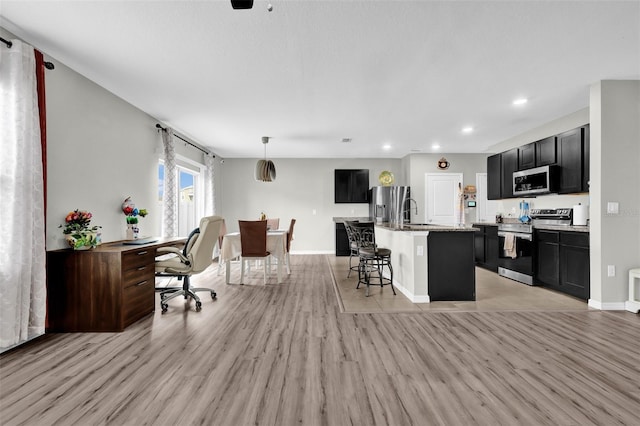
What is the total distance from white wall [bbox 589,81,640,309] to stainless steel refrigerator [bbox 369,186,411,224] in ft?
12.8

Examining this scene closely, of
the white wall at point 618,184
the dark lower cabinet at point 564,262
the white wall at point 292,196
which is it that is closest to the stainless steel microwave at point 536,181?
the dark lower cabinet at point 564,262

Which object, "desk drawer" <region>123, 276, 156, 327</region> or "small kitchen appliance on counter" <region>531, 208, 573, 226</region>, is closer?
"desk drawer" <region>123, 276, 156, 327</region>

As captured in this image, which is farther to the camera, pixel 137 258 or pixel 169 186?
pixel 169 186

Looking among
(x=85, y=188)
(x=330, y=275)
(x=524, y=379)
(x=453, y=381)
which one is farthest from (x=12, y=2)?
(x=330, y=275)

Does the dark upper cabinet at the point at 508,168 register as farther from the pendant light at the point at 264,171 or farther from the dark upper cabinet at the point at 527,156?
the pendant light at the point at 264,171

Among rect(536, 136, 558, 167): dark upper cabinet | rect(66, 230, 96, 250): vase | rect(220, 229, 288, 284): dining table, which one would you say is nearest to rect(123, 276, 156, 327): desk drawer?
rect(66, 230, 96, 250): vase

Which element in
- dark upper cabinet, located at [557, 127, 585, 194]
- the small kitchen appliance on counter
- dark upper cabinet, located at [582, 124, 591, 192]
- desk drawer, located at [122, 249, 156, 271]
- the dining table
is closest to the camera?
desk drawer, located at [122, 249, 156, 271]

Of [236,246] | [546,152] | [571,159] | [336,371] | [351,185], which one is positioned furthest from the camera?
[351,185]

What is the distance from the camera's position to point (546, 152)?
4.68 m

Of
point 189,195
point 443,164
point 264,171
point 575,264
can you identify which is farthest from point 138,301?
point 443,164

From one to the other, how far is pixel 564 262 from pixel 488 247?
160cm

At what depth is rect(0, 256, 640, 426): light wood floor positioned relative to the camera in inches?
67.2

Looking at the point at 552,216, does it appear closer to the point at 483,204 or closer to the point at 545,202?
the point at 545,202

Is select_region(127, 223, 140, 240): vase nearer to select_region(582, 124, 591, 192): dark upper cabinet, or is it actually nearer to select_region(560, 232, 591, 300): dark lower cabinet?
select_region(560, 232, 591, 300): dark lower cabinet
